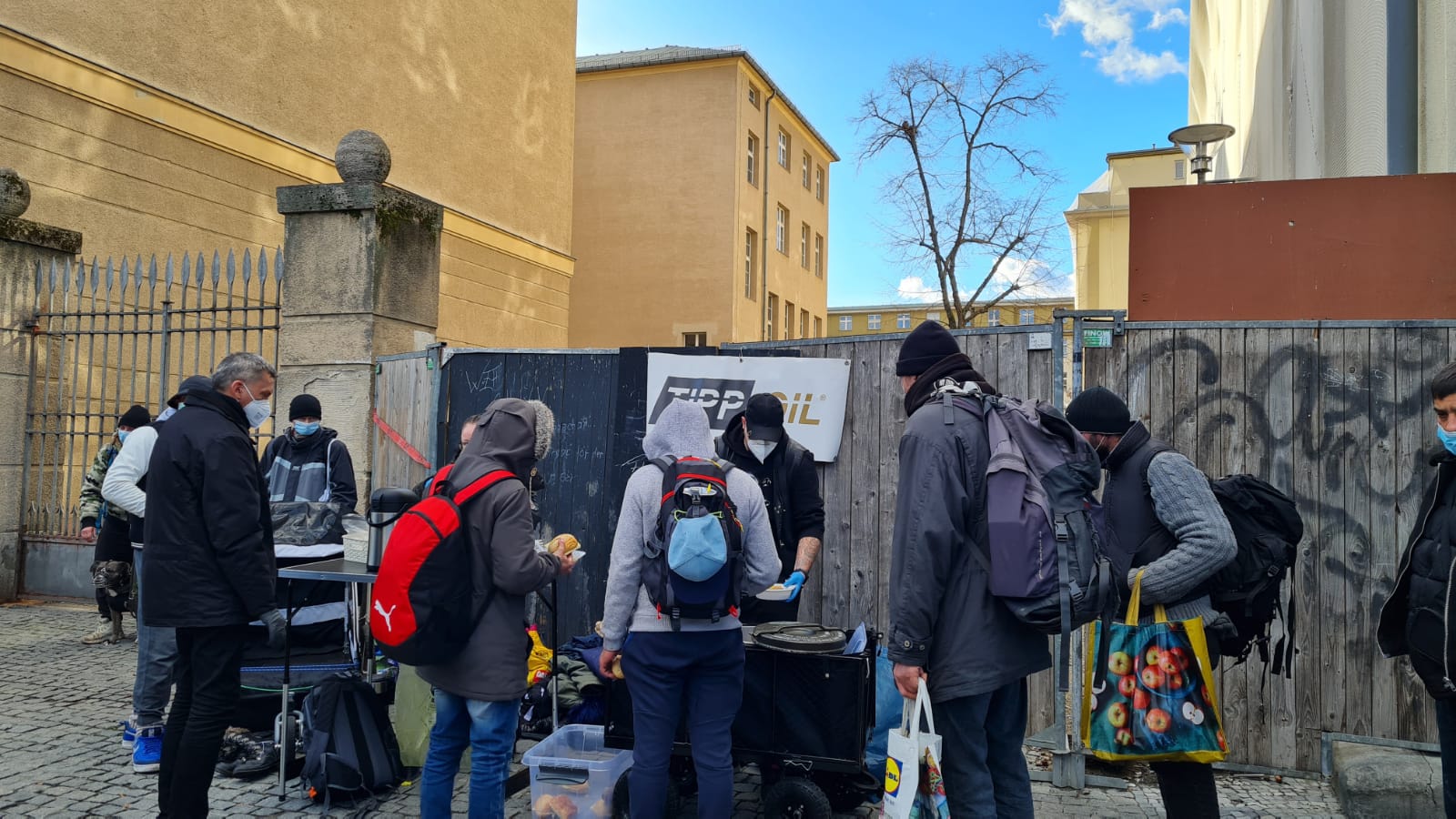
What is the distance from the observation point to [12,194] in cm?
916

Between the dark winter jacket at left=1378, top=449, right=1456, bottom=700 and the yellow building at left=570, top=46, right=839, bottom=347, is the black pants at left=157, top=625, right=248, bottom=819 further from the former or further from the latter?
the yellow building at left=570, top=46, right=839, bottom=347

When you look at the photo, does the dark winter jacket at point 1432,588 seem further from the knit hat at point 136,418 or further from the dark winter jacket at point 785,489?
the knit hat at point 136,418

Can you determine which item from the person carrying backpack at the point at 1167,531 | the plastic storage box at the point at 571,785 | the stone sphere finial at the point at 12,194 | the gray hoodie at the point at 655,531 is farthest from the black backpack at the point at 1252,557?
the stone sphere finial at the point at 12,194

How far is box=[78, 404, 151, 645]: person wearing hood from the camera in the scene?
707 centimetres

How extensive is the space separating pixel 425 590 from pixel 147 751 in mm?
2644

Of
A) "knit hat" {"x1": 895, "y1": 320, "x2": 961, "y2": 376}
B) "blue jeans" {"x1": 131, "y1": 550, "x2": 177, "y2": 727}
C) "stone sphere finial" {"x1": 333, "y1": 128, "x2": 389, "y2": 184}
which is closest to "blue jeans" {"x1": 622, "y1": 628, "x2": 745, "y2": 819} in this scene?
"knit hat" {"x1": 895, "y1": 320, "x2": 961, "y2": 376}

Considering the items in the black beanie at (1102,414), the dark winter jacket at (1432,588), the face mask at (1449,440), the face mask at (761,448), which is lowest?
the dark winter jacket at (1432,588)

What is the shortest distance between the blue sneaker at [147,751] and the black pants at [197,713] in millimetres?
1111

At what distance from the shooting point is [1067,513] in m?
3.14

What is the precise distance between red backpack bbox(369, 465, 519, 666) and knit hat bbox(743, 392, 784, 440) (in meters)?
1.81

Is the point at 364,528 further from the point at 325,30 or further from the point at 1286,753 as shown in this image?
the point at 325,30

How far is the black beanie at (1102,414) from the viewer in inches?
145

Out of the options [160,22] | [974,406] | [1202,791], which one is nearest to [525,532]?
[974,406]

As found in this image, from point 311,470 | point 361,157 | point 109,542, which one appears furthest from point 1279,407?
point 109,542
